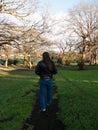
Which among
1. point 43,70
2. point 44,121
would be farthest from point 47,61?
point 44,121

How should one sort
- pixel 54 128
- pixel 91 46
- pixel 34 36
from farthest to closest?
pixel 91 46 → pixel 34 36 → pixel 54 128

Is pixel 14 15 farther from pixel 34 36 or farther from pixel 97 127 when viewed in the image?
pixel 97 127

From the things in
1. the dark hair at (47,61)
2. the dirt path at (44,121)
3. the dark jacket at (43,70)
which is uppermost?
the dark hair at (47,61)

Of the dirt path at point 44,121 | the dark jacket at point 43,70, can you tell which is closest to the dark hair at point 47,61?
the dark jacket at point 43,70

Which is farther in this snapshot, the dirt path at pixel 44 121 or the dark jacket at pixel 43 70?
the dark jacket at pixel 43 70

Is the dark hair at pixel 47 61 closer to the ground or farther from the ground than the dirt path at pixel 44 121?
farther from the ground

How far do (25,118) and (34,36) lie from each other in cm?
1894

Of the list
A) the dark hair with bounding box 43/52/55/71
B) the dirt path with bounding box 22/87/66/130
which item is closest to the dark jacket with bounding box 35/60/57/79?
the dark hair with bounding box 43/52/55/71

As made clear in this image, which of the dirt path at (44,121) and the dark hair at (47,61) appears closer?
the dirt path at (44,121)

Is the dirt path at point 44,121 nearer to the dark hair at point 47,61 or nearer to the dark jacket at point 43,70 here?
the dark jacket at point 43,70

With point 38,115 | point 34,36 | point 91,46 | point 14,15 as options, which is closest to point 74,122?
point 38,115

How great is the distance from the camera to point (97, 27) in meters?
67.9

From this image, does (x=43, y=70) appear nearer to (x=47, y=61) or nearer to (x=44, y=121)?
(x=47, y=61)

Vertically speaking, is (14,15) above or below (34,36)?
above
